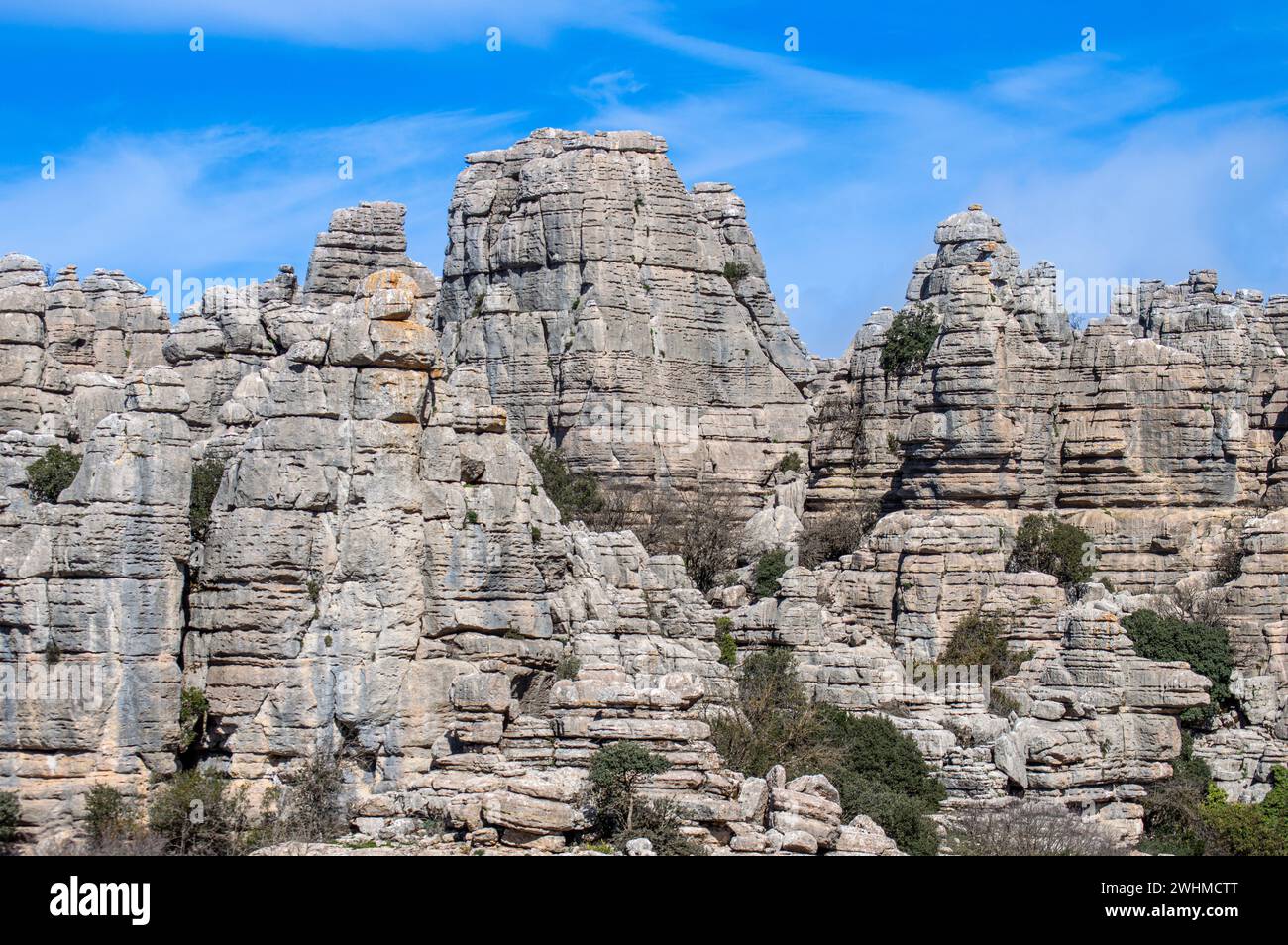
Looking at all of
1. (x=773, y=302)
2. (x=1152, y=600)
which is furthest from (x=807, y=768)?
(x=773, y=302)

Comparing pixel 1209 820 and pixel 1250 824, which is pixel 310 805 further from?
pixel 1250 824

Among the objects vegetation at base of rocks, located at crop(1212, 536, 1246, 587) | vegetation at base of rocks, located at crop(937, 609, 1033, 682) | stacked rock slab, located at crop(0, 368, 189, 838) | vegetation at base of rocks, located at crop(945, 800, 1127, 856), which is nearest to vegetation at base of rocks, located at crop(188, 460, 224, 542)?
stacked rock slab, located at crop(0, 368, 189, 838)

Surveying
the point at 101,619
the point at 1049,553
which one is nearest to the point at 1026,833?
the point at 101,619

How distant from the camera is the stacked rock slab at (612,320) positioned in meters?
59.8

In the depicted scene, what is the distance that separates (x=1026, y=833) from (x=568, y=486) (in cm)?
2142

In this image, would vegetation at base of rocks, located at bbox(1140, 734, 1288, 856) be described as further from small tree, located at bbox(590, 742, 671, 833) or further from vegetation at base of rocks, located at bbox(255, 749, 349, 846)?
vegetation at base of rocks, located at bbox(255, 749, 349, 846)

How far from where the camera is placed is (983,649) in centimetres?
4738

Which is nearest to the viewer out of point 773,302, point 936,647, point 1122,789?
point 1122,789

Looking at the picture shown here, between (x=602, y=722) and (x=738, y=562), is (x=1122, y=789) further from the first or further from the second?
(x=738, y=562)

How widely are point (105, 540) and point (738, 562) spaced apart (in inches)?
903

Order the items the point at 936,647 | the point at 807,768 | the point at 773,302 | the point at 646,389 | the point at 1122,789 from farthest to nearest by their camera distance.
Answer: the point at 773,302
the point at 646,389
the point at 936,647
the point at 1122,789
the point at 807,768

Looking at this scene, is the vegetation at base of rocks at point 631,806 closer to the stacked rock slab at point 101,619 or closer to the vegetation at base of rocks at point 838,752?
the vegetation at base of rocks at point 838,752

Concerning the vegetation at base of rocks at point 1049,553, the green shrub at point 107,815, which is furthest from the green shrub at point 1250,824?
the green shrub at point 107,815

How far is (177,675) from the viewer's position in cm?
3409
